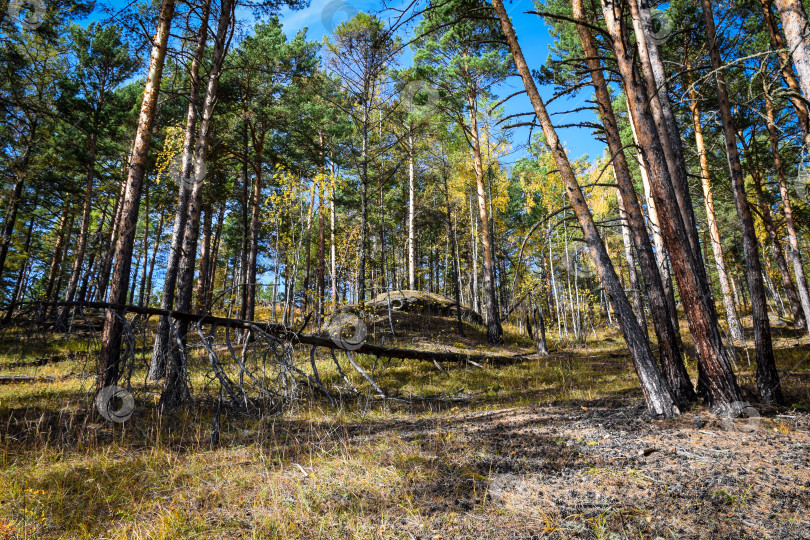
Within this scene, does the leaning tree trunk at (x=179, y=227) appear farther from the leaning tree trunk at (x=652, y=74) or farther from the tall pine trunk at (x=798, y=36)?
the tall pine trunk at (x=798, y=36)

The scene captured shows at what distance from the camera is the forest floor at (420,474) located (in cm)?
215

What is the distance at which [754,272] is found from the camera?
5184 mm

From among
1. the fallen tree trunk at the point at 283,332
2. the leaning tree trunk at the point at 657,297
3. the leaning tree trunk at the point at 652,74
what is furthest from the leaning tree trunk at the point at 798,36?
the fallen tree trunk at the point at 283,332

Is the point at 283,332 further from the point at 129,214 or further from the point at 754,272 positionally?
the point at 754,272

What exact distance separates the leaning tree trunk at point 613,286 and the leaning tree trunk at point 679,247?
462mm

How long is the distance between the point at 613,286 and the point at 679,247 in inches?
30.1

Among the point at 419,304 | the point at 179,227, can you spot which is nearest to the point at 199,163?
the point at 179,227

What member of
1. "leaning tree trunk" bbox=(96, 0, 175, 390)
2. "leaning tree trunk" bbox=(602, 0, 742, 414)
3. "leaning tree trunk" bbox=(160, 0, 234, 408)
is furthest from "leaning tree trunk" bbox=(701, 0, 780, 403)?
"leaning tree trunk" bbox=(96, 0, 175, 390)

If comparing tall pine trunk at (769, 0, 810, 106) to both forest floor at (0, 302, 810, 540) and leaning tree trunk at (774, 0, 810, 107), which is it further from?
forest floor at (0, 302, 810, 540)

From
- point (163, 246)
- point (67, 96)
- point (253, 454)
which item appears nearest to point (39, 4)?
point (67, 96)

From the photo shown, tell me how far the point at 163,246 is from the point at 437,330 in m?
26.0

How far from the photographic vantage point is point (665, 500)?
222cm

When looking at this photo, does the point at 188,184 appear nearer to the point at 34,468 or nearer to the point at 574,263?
the point at 34,468

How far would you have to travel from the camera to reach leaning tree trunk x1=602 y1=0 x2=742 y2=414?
3.63 meters
